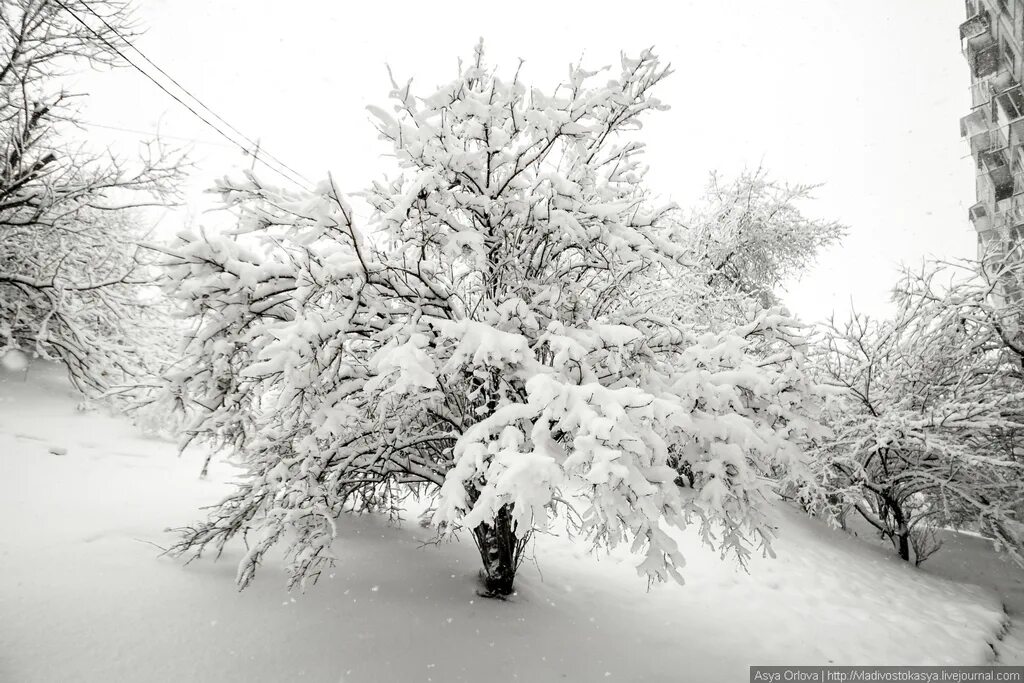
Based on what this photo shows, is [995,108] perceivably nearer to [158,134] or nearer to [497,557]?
[497,557]

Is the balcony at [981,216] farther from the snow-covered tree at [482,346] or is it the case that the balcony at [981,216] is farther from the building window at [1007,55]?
the snow-covered tree at [482,346]

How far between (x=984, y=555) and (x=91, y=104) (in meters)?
17.2

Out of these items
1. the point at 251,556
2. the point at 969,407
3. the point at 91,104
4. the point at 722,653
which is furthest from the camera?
the point at 969,407

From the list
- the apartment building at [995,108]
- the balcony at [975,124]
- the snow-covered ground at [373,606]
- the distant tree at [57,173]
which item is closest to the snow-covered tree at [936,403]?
the snow-covered ground at [373,606]

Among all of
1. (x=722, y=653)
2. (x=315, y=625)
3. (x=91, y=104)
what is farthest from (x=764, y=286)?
(x=91, y=104)

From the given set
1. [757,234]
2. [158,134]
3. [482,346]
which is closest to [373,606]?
[482,346]

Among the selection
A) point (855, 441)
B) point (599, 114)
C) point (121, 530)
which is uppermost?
point (599, 114)

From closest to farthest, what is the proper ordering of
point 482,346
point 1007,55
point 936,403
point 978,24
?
point 482,346
point 936,403
point 1007,55
point 978,24

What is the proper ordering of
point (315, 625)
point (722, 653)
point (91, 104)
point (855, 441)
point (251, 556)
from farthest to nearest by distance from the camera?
1. point (855, 441)
2. point (91, 104)
3. point (722, 653)
4. point (315, 625)
5. point (251, 556)

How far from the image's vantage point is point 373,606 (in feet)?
11.7

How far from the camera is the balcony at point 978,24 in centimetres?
2059

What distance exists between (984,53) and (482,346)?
1248 inches

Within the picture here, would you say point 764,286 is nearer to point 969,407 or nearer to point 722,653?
point 969,407

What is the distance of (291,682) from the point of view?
2635 mm
